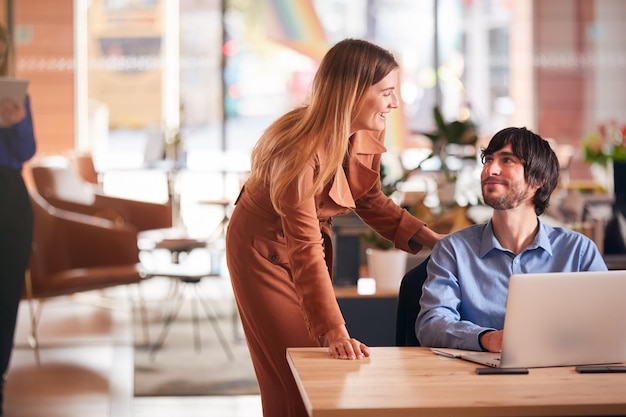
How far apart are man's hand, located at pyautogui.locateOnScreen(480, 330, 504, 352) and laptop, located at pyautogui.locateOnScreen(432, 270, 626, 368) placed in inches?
5.1

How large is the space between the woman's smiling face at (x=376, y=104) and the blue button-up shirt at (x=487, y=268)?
38cm

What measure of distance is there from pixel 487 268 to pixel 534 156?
319 mm

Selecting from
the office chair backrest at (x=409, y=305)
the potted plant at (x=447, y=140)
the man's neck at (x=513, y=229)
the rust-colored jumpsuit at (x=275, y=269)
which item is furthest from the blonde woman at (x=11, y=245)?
the man's neck at (x=513, y=229)

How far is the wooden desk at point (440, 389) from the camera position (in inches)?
72.0

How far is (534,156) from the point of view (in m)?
2.65

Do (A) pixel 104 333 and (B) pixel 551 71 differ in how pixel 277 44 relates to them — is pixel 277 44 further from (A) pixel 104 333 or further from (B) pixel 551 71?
(A) pixel 104 333

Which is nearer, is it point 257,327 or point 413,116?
point 257,327

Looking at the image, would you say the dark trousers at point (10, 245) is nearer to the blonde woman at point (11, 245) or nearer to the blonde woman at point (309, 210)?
the blonde woman at point (11, 245)

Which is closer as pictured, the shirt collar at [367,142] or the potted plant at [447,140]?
the shirt collar at [367,142]

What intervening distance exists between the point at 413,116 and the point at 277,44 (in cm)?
185

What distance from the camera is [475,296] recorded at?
2637 millimetres

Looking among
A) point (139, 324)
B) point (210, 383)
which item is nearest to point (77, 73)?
point (139, 324)

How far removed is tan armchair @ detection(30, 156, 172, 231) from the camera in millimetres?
8117

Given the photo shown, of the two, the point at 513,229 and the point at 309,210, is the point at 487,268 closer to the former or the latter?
the point at 513,229
